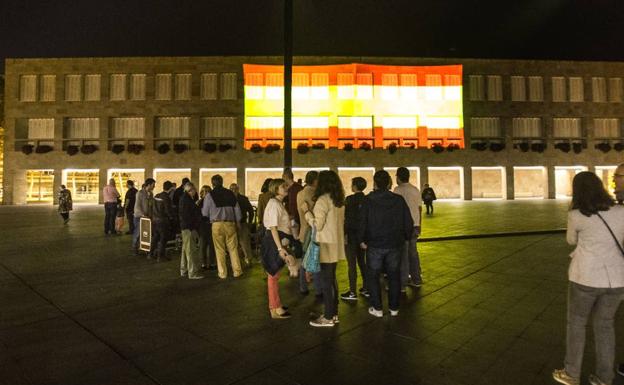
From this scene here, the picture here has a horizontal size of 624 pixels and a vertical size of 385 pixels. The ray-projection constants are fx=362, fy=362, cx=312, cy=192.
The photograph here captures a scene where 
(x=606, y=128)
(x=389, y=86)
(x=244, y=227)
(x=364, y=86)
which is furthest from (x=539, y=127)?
(x=244, y=227)

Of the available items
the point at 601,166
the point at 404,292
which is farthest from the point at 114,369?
the point at 601,166

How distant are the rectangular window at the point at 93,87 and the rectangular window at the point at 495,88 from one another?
31.6m

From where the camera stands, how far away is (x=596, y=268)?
2783 mm

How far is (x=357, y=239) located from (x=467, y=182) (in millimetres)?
26469

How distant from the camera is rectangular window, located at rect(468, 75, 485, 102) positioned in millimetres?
29672

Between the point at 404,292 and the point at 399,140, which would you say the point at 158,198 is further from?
the point at 399,140

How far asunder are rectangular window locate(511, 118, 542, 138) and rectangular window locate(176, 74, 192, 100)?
87.0ft

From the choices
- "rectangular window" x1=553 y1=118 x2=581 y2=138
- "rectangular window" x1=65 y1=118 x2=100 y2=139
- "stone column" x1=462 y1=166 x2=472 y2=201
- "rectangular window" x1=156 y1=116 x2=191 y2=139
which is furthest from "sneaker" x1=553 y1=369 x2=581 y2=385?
"rectangular window" x1=553 y1=118 x2=581 y2=138

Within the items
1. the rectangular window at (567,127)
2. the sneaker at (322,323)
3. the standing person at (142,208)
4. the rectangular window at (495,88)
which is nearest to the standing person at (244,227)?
the standing person at (142,208)

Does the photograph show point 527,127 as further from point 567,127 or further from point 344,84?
point 344,84

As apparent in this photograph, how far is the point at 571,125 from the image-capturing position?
3041 cm

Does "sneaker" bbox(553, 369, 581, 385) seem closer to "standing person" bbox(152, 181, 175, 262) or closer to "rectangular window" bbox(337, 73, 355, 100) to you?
"standing person" bbox(152, 181, 175, 262)

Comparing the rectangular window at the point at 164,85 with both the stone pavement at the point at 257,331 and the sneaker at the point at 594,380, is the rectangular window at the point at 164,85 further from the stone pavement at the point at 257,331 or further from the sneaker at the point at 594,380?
the sneaker at the point at 594,380

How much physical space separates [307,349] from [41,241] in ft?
34.4
